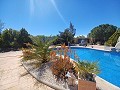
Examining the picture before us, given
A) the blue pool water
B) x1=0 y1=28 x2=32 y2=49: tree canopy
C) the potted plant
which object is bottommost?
the blue pool water

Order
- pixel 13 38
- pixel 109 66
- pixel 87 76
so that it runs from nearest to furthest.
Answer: pixel 87 76
pixel 109 66
pixel 13 38

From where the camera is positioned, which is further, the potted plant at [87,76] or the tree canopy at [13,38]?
the tree canopy at [13,38]

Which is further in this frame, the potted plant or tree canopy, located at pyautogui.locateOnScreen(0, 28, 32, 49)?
tree canopy, located at pyautogui.locateOnScreen(0, 28, 32, 49)

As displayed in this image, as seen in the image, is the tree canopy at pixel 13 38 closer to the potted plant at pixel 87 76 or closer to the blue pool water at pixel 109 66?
the blue pool water at pixel 109 66

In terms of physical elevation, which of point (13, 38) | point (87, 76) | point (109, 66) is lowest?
point (109, 66)

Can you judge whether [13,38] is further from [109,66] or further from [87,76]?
[87,76]

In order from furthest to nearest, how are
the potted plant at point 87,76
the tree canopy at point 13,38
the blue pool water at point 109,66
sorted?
the tree canopy at point 13,38
the blue pool water at point 109,66
the potted plant at point 87,76

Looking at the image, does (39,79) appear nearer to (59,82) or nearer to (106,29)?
(59,82)

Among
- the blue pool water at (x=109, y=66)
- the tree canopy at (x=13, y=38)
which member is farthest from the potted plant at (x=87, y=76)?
the tree canopy at (x=13, y=38)

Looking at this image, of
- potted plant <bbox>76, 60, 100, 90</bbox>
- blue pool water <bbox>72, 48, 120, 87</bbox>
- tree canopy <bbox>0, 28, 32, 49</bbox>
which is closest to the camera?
potted plant <bbox>76, 60, 100, 90</bbox>

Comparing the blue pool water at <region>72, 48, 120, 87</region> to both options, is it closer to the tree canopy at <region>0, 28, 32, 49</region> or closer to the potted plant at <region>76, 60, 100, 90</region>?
the potted plant at <region>76, 60, 100, 90</region>

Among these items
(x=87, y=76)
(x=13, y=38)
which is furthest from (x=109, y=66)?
(x=13, y=38)

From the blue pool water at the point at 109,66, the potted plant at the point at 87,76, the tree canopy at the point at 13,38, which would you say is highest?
the tree canopy at the point at 13,38

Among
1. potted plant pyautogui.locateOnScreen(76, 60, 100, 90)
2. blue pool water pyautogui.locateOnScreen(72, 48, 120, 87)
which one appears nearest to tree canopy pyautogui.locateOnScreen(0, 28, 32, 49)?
blue pool water pyautogui.locateOnScreen(72, 48, 120, 87)
